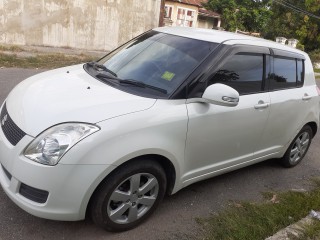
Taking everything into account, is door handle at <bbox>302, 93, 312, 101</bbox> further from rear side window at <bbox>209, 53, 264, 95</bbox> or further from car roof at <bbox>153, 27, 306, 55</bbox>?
rear side window at <bbox>209, 53, 264, 95</bbox>

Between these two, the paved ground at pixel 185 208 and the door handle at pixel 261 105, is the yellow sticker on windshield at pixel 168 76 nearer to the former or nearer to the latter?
the door handle at pixel 261 105

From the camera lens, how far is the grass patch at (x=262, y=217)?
3.27 meters

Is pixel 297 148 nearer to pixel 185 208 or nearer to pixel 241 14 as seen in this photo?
pixel 185 208

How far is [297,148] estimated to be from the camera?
16.6ft

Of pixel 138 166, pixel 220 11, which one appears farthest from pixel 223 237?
pixel 220 11

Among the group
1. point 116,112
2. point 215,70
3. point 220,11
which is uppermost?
point 215,70

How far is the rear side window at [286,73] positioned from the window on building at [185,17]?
26.2 meters

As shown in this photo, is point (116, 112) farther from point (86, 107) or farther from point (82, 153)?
point (82, 153)

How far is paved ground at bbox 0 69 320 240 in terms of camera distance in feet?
10.1

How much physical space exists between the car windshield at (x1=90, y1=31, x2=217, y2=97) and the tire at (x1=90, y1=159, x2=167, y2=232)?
69 centimetres

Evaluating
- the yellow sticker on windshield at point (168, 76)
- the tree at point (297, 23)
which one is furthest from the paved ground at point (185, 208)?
the tree at point (297, 23)

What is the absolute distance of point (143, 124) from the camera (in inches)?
116

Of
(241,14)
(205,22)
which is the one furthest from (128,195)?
(241,14)

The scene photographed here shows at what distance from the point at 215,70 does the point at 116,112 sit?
1.16m
